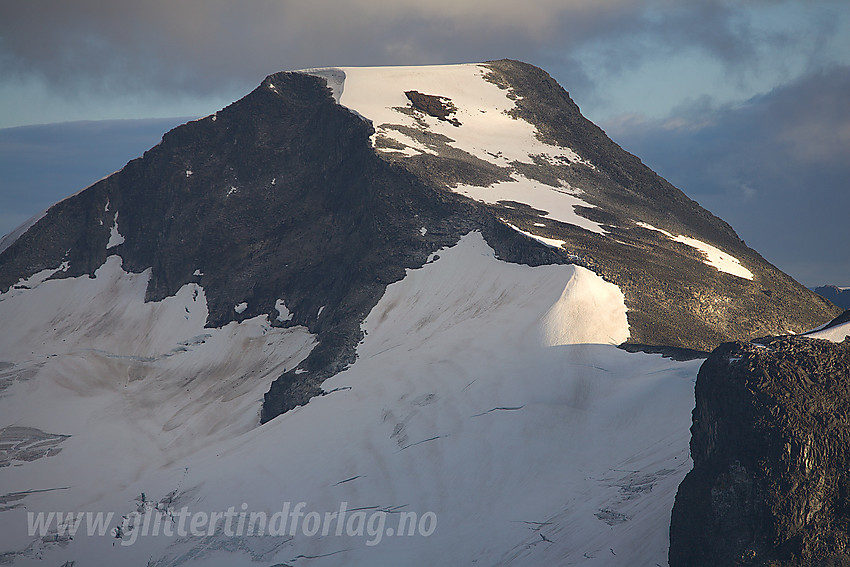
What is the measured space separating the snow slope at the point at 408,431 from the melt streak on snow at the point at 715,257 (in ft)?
54.8

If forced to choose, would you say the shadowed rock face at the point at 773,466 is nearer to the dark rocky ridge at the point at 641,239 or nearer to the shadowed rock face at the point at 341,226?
the dark rocky ridge at the point at 641,239

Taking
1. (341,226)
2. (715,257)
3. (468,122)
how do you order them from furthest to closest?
1. (468,122)
2. (341,226)
3. (715,257)

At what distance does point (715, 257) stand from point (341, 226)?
29193 mm

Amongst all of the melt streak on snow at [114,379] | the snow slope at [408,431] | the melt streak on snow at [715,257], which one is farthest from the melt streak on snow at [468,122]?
the melt streak on snow at [114,379]

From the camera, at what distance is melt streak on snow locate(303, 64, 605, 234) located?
73.0m

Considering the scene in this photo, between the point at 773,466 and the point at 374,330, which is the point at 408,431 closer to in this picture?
the point at 374,330

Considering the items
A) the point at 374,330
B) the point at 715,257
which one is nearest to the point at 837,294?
the point at 715,257

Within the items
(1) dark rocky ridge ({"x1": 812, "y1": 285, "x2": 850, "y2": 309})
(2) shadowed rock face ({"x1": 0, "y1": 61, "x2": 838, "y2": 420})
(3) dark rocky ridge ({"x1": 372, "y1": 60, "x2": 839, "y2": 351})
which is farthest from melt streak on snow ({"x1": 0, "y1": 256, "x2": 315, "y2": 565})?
(1) dark rocky ridge ({"x1": 812, "y1": 285, "x2": 850, "y2": 309})

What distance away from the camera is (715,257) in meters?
70.9

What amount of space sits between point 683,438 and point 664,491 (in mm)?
4489

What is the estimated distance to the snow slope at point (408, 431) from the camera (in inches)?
1550

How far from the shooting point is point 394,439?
1922 inches

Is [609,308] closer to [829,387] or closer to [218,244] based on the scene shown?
[829,387]

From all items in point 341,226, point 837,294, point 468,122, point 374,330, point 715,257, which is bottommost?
point 837,294
